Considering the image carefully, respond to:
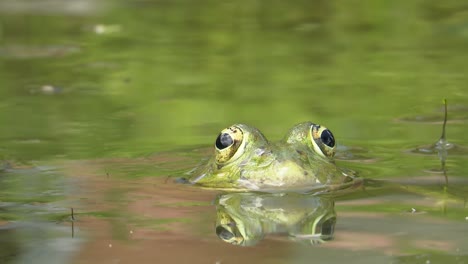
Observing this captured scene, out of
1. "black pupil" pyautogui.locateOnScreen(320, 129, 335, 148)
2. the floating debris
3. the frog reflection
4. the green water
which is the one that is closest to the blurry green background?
the green water

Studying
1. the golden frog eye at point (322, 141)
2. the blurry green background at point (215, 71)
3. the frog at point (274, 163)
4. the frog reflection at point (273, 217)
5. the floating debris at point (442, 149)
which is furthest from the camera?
the blurry green background at point (215, 71)

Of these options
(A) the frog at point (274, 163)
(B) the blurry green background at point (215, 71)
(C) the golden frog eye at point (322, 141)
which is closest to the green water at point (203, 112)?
(B) the blurry green background at point (215, 71)

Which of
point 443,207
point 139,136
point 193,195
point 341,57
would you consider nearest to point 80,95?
point 139,136

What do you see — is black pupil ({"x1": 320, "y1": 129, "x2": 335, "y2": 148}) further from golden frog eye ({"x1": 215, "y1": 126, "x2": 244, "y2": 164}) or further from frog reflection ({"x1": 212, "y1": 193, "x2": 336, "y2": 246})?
frog reflection ({"x1": 212, "y1": 193, "x2": 336, "y2": 246})

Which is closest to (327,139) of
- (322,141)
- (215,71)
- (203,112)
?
(322,141)

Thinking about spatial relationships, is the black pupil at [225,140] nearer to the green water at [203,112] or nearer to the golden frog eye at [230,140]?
the golden frog eye at [230,140]

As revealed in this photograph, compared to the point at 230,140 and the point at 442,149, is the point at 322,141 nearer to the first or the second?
the point at 230,140
